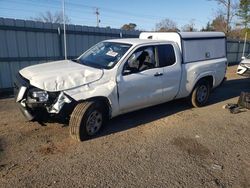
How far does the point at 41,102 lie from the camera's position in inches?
172

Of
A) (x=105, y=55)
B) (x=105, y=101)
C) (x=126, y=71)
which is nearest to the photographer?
(x=105, y=101)

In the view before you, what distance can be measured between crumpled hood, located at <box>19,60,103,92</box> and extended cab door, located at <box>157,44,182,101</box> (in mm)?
1664

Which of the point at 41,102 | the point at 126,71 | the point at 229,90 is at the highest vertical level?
the point at 126,71

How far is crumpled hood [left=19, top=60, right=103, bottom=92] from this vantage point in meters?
4.36

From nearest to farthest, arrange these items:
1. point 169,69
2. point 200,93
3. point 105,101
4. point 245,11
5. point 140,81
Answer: point 105,101 → point 140,81 → point 169,69 → point 200,93 → point 245,11

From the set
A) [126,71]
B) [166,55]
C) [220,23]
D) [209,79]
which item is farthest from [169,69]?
[220,23]

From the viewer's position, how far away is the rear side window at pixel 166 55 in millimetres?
5815

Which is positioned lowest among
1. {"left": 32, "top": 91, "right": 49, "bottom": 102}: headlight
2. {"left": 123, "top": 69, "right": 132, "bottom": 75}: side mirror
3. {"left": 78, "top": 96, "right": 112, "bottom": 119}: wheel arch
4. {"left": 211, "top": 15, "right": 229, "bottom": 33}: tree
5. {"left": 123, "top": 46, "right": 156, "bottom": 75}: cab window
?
{"left": 78, "top": 96, "right": 112, "bottom": 119}: wheel arch

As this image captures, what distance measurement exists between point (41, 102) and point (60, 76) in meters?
0.56

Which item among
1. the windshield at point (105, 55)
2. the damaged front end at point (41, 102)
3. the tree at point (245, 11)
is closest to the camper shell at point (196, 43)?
the windshield at point (105, 55)

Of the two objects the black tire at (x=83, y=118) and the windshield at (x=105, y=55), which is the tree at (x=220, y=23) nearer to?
the windshield at (x=105, y=55)

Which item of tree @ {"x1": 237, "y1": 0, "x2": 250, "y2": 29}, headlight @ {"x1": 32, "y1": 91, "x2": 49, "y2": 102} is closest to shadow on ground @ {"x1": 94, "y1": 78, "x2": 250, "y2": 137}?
headlight @ {"x1": 32, "y1": 91, "x2": 49, "y2": 102}

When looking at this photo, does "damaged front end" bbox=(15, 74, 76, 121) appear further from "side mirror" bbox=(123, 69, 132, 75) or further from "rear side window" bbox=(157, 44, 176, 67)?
"rear side window" bbox=(157, 44, 176, 67)

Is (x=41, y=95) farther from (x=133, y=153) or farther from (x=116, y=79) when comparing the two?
(x=133, y=153)
